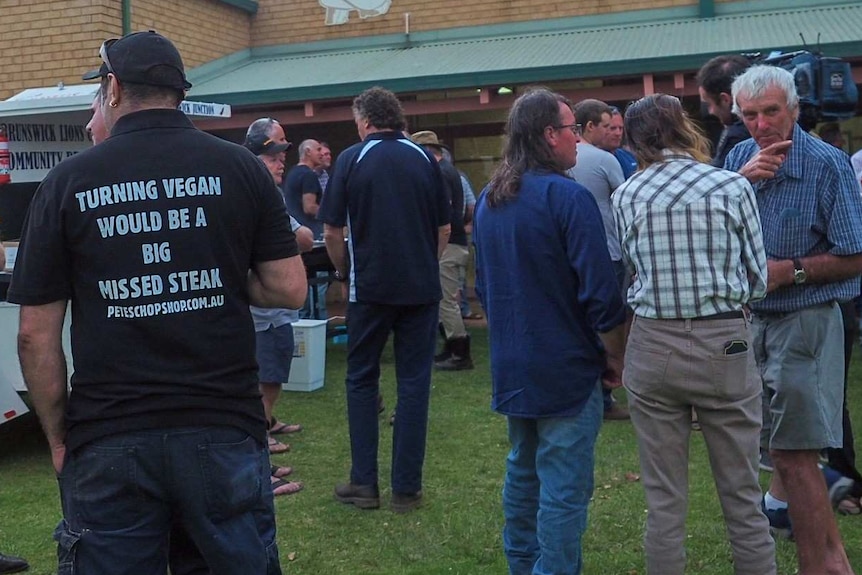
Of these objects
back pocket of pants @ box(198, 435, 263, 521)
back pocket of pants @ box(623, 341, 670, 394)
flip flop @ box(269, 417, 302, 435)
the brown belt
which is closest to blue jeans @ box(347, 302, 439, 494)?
back pocket of pants @ box(623, 341, 670, 394)

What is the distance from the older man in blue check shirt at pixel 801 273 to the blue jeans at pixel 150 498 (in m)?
2.10

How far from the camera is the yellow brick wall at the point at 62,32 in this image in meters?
11.8

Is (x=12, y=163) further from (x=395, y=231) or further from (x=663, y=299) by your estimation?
(x=663, y=299)

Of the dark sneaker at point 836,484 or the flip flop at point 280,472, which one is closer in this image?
the dark sneaker at point 836,484

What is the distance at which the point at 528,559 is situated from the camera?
145 inches

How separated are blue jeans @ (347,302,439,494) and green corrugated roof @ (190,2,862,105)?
5821mm

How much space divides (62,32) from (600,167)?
8.58 meters

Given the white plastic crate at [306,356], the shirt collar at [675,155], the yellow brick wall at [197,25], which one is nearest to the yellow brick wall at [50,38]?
the yellow brick wall at [197,25]

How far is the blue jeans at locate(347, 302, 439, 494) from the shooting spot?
4.90 m

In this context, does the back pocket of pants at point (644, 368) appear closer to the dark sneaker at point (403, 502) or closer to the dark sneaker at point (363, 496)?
the dark sneaker at point (403, 502)

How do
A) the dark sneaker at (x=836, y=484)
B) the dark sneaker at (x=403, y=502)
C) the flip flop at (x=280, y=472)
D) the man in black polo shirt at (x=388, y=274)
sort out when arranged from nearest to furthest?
the dark sneaker at (x=836, y=484), the man in black polo shirt at (x=388, y=274), the dark sneaker at (x=403, y=502), the flip flop at (x=280, y=472)

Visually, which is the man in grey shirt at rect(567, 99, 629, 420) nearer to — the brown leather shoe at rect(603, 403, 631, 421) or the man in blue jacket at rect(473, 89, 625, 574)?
the brown leather shoe at rect(603, 403, 631, 421)

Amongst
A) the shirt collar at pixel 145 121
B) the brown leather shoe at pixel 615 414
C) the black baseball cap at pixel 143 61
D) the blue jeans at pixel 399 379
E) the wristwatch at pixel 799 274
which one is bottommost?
the brown leather shoe at pixel 615 414

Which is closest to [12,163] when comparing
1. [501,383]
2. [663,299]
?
[501,383]
